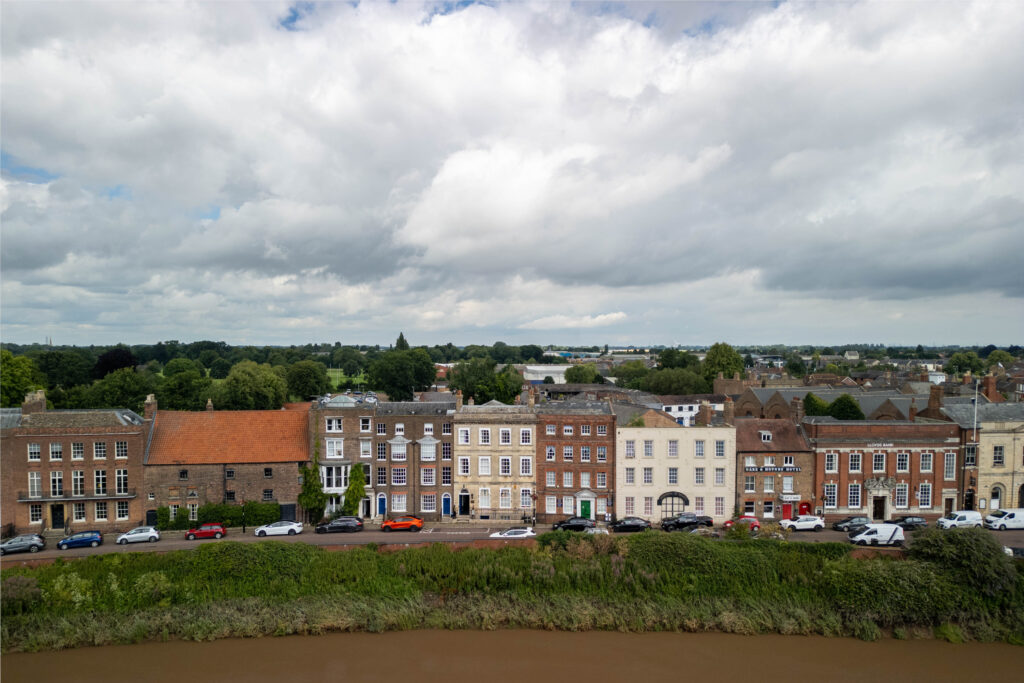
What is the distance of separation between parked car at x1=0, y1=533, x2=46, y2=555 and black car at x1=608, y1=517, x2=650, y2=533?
34.1 metres

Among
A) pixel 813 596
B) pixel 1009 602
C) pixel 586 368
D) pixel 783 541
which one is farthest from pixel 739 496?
pixel 586 368

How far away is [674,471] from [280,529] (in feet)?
85.7

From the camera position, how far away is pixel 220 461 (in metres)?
39.8

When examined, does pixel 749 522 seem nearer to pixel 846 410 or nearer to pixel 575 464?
pixel 575 464

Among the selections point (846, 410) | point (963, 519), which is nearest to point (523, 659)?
point (963, 519)

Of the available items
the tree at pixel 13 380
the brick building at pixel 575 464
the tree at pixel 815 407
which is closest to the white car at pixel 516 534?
the brick building at pixel 575 464

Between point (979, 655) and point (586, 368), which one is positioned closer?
point (979, 655)

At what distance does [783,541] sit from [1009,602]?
9.31 meters

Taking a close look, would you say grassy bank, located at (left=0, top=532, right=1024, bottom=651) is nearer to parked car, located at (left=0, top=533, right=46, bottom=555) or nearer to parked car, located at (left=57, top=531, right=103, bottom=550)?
parked car, located at (left=57, top=531, right=103, bottom=550)

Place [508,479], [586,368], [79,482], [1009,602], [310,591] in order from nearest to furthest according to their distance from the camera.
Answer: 1. [1009,602]
2. [310,591]
3. [79,482]
4. [508,479]
5. [586,368]

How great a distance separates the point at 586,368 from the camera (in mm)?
131500

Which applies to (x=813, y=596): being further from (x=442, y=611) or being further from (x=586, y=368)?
(x=586, y=368)

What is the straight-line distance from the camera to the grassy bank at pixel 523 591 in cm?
2625

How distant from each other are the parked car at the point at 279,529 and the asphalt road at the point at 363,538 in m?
0.49
